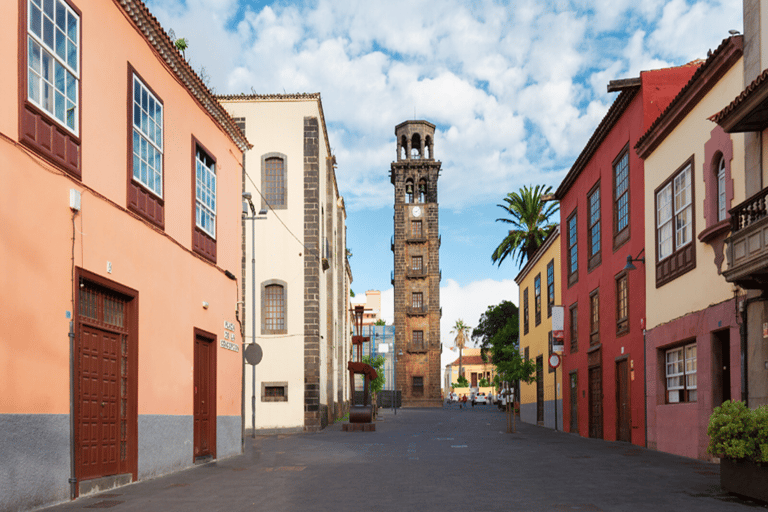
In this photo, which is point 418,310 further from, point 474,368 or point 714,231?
point 474,368

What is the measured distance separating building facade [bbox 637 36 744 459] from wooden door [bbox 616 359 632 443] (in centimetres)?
259

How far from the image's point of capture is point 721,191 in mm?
16547

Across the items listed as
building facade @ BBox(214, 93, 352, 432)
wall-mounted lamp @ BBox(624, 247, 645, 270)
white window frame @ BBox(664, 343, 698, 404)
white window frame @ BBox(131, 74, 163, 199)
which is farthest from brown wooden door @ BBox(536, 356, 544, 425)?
white window frame @ BBox(131, 74, 163, 199)

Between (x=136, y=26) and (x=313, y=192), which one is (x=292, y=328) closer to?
(x=313, y=192)

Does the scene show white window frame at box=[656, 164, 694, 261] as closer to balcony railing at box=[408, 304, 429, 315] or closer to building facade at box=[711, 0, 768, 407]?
building facade at box=[711, 0, 768, 407]

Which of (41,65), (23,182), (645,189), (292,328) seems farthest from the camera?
(292,328)

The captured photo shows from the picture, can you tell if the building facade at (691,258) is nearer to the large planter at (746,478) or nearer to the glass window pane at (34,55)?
the large planter at (746,478)

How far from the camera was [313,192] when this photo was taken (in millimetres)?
33594

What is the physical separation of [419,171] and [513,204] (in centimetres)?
2861

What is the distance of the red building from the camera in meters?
22.2

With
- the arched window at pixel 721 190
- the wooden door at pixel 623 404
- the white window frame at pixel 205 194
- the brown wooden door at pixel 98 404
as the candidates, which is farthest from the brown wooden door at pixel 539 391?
the brown wooden door at pixel 98 404

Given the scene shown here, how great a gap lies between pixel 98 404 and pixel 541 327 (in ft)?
102

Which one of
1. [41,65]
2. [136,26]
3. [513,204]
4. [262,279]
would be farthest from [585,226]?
[513,204]

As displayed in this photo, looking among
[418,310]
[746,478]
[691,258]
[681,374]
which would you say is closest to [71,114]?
[746,478]
